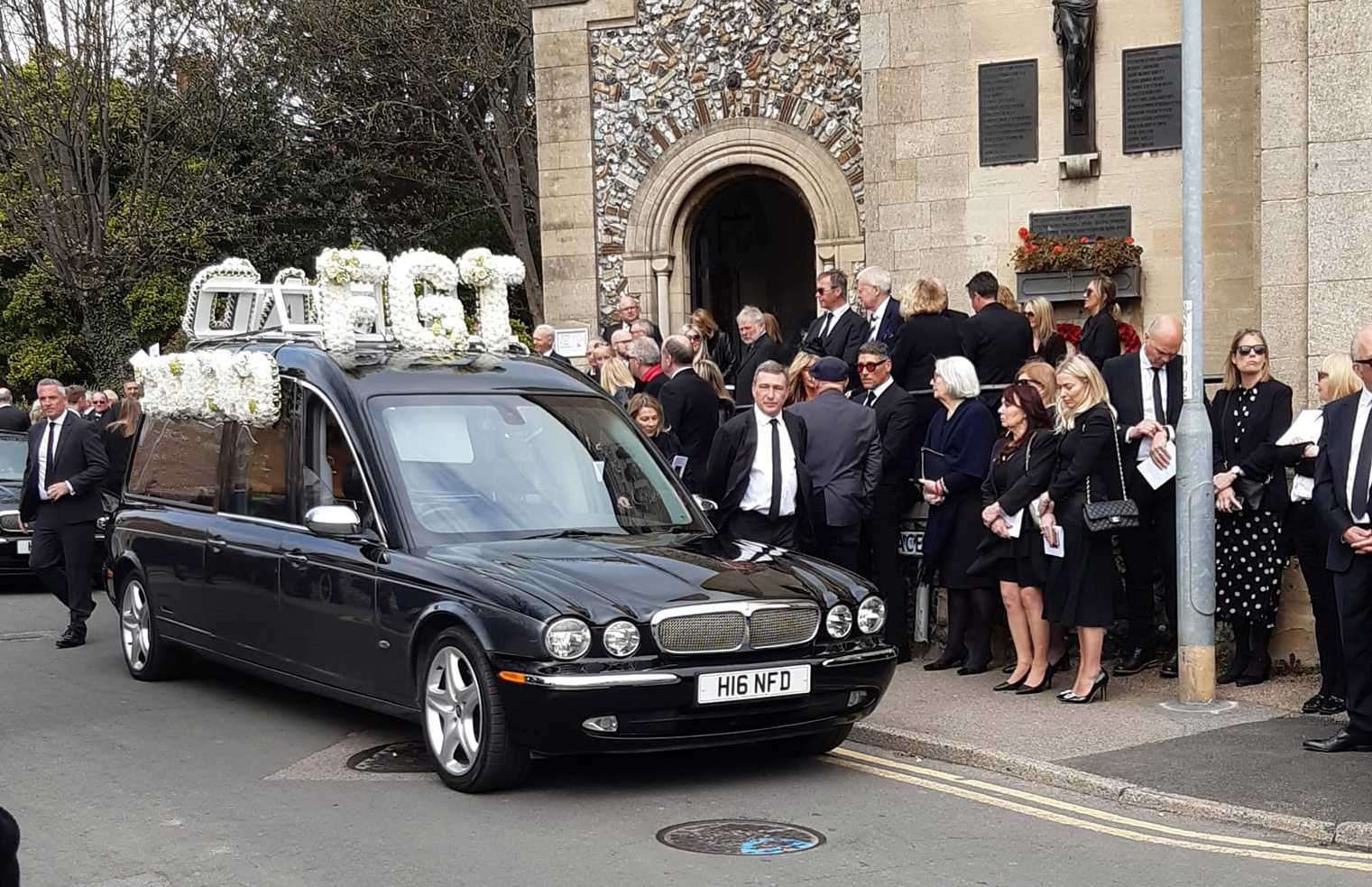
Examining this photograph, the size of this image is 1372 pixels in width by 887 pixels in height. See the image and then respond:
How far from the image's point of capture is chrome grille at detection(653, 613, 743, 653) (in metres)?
7.64

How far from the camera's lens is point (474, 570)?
7.96m

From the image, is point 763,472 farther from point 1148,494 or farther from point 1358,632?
point 1358,632

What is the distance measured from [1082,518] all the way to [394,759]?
4096 millimetres

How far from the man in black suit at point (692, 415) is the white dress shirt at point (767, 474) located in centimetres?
160

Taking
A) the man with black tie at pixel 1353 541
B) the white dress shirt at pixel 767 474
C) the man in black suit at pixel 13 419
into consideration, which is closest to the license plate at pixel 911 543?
the white dress shirt at pixel 767 474

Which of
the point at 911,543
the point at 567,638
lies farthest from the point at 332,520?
the point at 911,543

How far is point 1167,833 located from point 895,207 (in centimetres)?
1146

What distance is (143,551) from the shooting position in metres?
11.2

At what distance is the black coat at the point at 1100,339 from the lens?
43.2ft

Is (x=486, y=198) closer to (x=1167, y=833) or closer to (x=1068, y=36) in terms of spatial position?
(x=1068, y=36)

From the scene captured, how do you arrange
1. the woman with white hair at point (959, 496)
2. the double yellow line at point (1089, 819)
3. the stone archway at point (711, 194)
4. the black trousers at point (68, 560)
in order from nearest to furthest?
the double yellow line at point (1089, 819)
the woman with white hair at point (959, 496)
the black trousers at point (68, 560)
the stone archway at point (711, 194)

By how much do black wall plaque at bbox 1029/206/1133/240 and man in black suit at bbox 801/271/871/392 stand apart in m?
4.54

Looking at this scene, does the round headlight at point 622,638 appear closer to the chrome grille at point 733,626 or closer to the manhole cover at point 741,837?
the chrome grille at point 733,626

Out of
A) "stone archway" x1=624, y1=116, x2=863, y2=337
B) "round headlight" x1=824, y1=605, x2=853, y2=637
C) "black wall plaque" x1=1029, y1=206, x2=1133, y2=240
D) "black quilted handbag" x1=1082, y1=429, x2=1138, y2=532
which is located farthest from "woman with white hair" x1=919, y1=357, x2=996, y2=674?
"stone archway" x1=624, y1=116, x2=863, y2=337
